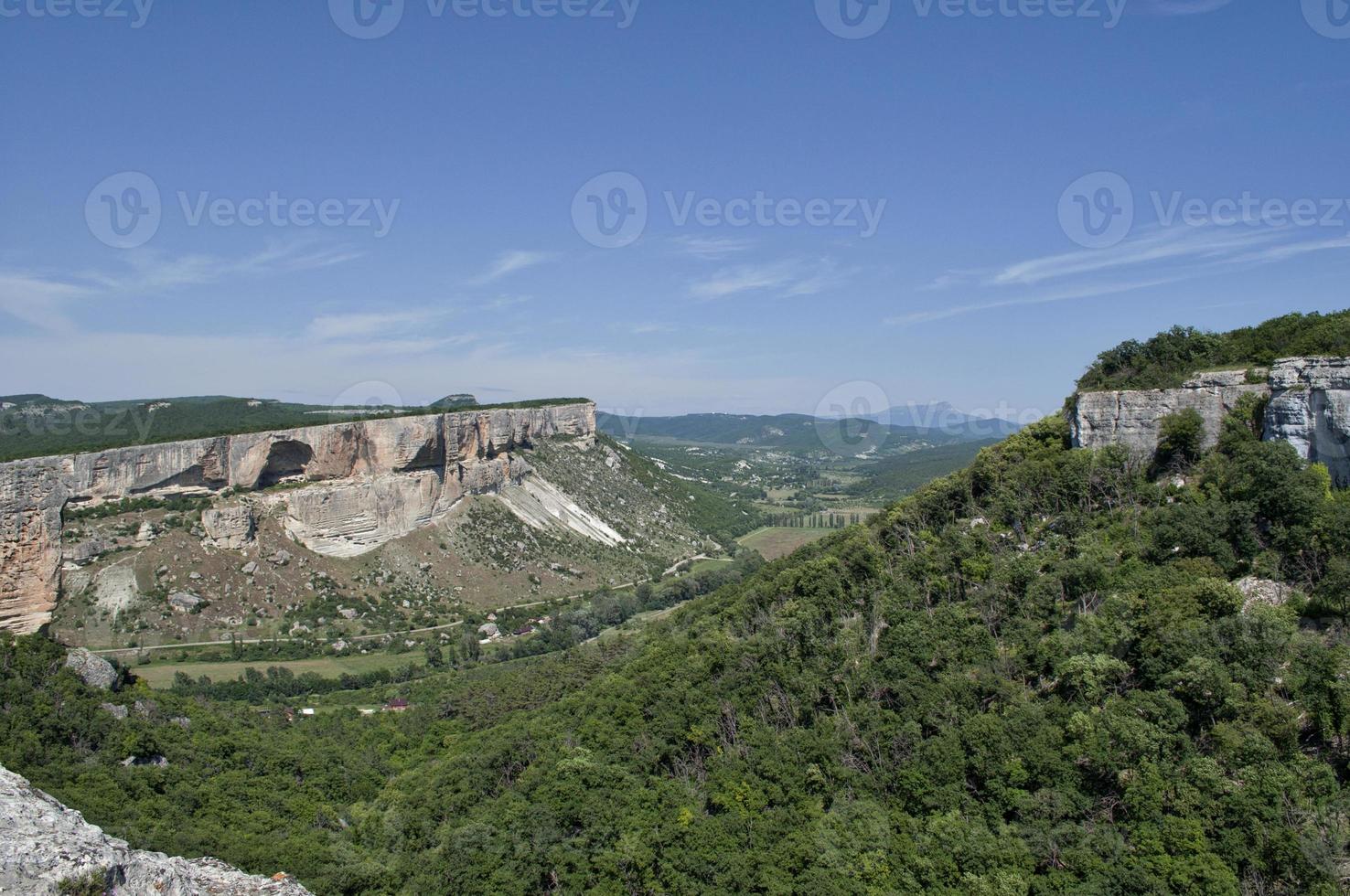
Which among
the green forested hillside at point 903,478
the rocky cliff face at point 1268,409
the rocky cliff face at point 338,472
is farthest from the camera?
the green forested hillside at point 903,478

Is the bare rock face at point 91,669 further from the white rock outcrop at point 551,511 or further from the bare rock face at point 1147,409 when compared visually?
the white rock outcrop at point 551,511

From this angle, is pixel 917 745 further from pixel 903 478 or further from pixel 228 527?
pixel 903 478

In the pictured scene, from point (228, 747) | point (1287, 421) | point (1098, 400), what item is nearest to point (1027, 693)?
point (1287, 421)

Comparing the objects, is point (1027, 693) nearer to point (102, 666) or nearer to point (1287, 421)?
point (1287, 421)

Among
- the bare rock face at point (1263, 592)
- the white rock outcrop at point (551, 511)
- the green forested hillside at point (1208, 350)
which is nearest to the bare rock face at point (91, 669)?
the bare rock face at point (1263, 592)

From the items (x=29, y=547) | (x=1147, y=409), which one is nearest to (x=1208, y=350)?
(x=1147, y=409)

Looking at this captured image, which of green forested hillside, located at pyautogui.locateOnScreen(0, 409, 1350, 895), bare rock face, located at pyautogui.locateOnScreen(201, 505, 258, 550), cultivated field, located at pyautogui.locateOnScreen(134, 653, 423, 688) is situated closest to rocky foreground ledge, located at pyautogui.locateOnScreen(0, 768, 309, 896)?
green forested hillside, located at pyautogui.locateOnScreen(0, 409, 1350, 895)
